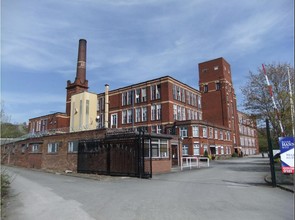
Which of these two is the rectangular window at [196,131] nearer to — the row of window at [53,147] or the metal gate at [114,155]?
the row of window at [53,147]

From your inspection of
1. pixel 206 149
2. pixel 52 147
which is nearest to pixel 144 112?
pixel 206 149

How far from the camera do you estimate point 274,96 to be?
21.5 meters

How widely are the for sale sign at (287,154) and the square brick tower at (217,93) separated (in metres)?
48.0

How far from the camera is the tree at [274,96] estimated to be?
19.6m

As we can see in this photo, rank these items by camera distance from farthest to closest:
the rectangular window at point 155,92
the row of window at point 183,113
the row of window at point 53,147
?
the rectangular window at point 155,92 → the row of window at point 183,113 → the row of window at point 53,147

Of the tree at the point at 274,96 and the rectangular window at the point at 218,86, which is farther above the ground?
the rectangular window at the point at 218,86

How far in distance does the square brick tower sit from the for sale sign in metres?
48.0

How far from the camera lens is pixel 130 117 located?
52750mm

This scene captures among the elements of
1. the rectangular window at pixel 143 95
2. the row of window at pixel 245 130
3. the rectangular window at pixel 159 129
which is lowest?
the rectangular window at pixel 159 129

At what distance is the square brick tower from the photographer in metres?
58.3

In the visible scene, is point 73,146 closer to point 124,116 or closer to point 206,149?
point 206,149

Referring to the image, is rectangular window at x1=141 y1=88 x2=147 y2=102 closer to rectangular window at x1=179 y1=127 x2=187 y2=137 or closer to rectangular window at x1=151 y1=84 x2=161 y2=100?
rectangular window at x1=151 y1=84 x2=161 y2=100

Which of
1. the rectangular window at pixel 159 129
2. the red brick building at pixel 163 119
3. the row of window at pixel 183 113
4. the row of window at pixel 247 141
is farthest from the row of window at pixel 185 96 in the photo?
the row of window at pixel 247 141

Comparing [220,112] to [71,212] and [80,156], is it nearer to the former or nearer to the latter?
[80,156]
